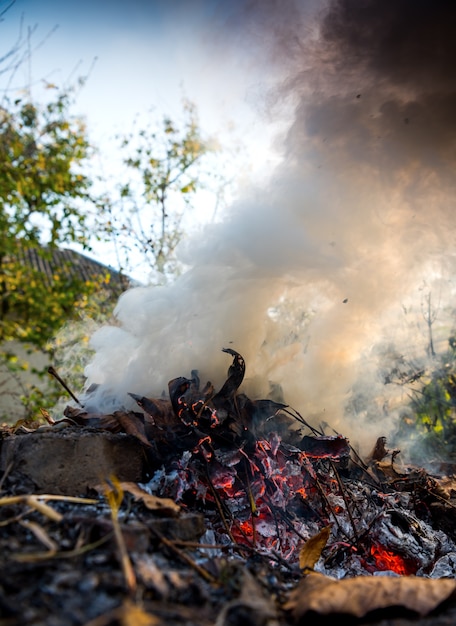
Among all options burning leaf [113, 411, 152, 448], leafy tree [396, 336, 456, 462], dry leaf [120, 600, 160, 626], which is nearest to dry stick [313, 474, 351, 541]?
burning leaf [113, 411, 152, 448]

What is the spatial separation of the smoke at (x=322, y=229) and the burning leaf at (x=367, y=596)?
189 cm

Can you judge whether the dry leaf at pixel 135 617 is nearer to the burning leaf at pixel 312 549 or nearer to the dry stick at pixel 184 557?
the dry stick at pixel 184 557

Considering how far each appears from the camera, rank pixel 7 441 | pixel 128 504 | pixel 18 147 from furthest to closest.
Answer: pixel 18 147 < pixel 7 441 < pixel 128 504

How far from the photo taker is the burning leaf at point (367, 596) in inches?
48.0

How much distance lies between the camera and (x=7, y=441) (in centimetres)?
223

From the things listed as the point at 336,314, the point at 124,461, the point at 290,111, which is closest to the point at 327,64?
the point at 290,111

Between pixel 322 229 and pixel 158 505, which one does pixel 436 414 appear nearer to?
pixel 322 229

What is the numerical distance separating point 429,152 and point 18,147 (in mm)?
8127

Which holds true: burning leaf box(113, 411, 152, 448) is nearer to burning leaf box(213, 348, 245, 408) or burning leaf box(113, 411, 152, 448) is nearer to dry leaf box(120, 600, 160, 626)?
burning leaf box(213, 348, 245, 408)

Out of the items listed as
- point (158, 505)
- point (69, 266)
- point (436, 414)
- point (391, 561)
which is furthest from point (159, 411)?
point (69, 266)

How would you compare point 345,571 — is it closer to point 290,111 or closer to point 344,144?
point 344,144

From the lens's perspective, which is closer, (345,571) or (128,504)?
(128,504)

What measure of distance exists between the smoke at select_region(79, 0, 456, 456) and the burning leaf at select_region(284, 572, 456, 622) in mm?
1894

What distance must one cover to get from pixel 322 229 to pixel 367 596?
9.33 ft
